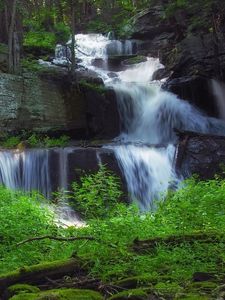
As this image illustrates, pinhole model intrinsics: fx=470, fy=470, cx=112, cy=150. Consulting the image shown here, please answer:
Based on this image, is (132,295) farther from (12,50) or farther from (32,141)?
(12,50)

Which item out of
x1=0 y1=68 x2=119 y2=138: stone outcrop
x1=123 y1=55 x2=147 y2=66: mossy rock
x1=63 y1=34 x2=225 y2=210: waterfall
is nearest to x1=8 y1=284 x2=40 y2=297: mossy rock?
x1=63 y1=34 x2=225 y2=210: waterfall

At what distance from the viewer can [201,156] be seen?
14070 mm

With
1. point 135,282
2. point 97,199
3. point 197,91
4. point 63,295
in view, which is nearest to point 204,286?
point 135,282

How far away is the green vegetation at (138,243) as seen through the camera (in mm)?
4416

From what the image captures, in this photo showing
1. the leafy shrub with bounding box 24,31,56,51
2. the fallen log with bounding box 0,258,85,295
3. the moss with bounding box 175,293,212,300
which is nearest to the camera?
the moss with bounding box 175,293,212,300

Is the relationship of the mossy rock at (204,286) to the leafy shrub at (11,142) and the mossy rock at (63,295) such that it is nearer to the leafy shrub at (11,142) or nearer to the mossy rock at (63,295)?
the mossy rock at (63,295)

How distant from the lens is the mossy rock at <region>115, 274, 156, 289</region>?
14.2 feet

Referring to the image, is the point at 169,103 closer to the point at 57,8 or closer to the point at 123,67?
the point at 123,67

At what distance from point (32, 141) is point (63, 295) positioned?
11.0 m

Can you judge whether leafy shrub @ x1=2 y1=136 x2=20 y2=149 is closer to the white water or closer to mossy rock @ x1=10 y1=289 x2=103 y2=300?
the white water

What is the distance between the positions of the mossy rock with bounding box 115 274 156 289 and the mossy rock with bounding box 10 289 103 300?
1.00 ft

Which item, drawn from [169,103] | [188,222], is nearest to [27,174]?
[188,222]

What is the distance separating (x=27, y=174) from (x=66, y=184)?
108 centimetres

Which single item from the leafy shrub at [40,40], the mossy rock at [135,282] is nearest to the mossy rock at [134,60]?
the leafy shrub at [40,40]
